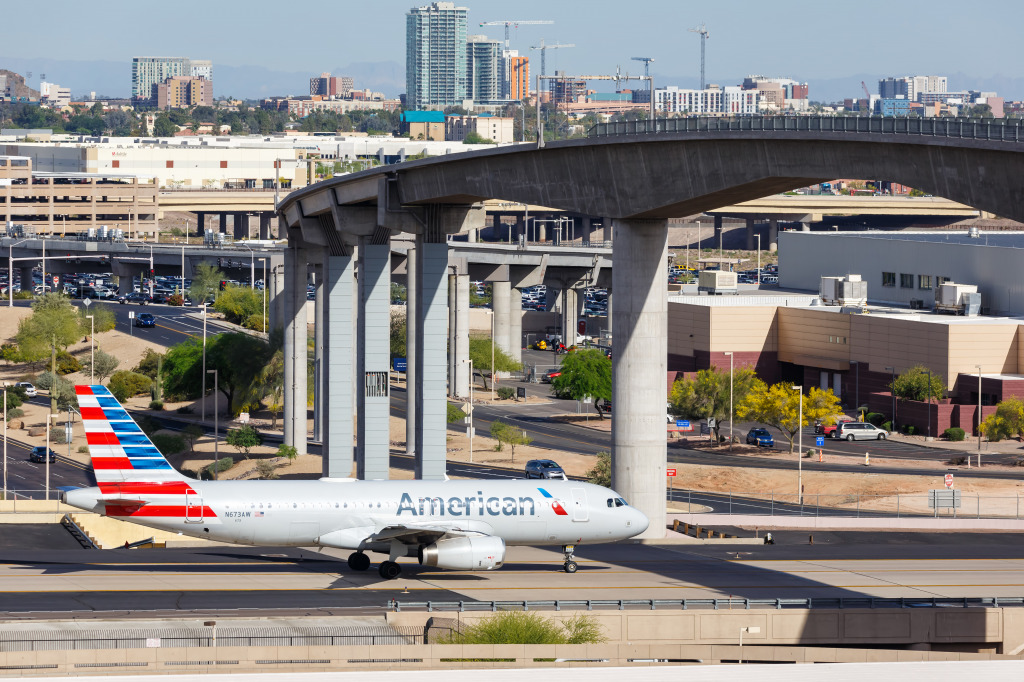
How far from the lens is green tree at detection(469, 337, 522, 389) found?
504 ft

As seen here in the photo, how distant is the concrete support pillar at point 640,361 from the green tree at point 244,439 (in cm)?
5200

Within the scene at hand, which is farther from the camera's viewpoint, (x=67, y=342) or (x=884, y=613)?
(x=67, y=342)

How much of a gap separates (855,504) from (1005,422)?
27.9 meters

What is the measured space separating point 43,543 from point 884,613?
39713 millimetres

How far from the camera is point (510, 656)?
42562 millimetres

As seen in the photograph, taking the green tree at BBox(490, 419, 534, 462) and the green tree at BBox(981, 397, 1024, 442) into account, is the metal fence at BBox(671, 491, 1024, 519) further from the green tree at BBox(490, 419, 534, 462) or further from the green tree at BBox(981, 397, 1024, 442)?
the green tree at BBox(981, 397, 1024, 442)

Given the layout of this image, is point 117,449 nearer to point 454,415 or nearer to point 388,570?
point 388,570

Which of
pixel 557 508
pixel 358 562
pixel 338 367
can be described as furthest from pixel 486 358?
pixel 358 562

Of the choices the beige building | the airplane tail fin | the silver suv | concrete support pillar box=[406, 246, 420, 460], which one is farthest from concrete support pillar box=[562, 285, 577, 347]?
the airplane tail fin

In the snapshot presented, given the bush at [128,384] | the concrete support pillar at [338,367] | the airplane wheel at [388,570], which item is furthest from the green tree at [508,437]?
the airplane wheel at [388,570]

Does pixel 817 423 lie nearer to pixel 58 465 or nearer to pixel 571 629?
pixel 58 465

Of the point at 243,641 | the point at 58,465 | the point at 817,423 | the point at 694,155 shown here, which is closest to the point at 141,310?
the point at 58,465

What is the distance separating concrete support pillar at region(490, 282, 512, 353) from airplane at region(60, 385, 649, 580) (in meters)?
106

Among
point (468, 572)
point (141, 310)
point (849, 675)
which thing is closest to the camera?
point (849, 675)
